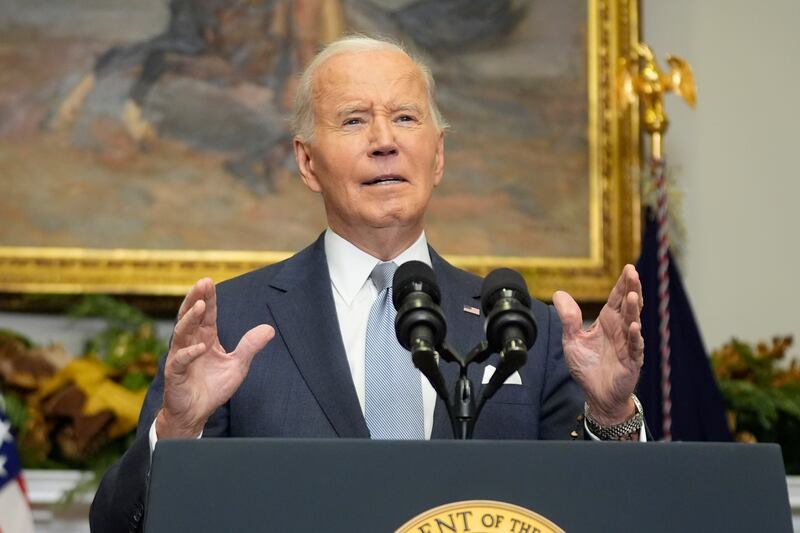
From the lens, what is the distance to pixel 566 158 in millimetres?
5480

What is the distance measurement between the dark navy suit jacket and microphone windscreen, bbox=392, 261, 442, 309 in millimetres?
613

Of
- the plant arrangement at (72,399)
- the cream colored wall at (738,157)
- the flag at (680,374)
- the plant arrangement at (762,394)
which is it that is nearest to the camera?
the plant arrangement at (72,399)

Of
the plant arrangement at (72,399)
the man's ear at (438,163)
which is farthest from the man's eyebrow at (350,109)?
the plant arrangement at (72,399)

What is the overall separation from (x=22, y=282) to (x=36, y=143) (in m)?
0.60

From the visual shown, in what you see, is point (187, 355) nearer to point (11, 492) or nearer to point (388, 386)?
point (388, 386)

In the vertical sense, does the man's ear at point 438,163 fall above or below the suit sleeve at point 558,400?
above

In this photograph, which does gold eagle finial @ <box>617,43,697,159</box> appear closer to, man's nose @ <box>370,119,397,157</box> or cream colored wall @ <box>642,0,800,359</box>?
cream colored wall @ <box>642,0,800,359</box>

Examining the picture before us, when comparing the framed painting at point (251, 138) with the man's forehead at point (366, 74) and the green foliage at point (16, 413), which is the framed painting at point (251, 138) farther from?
the man's forehead at point (366, 74)

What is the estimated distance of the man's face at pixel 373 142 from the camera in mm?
2891

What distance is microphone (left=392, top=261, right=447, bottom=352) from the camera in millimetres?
1969

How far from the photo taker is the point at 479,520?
1.72 m

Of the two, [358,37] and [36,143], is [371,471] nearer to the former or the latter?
[358,37]

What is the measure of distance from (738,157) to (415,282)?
12.7ft

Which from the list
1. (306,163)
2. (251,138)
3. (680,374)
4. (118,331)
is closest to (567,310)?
(306,163)
